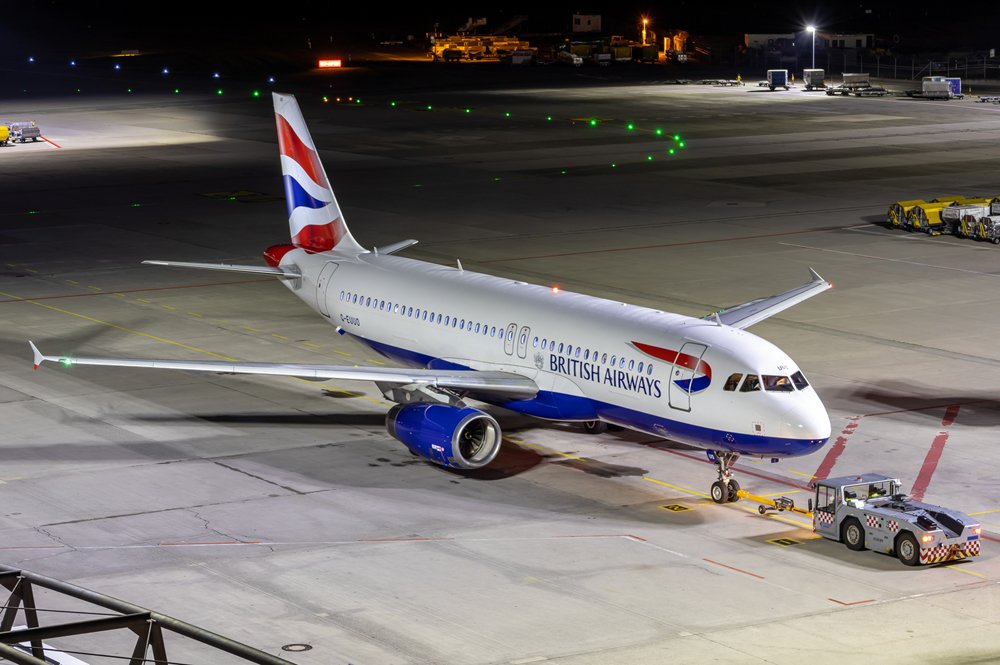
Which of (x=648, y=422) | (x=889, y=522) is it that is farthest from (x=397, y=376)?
(x=889, y=522)

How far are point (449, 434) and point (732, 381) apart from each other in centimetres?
632

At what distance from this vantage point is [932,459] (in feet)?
114

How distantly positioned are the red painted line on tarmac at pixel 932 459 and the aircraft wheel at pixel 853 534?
3396mm

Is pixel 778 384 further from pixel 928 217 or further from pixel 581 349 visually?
pixel 928 217

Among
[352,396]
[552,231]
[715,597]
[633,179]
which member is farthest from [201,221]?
[715,597]

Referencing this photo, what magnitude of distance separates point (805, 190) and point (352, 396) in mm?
44421

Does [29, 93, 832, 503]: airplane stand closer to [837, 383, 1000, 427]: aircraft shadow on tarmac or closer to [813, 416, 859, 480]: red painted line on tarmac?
[813, 416, 859, 480]: red painted line on tarmac

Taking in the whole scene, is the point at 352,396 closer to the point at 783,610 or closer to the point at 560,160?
the point at 783,610

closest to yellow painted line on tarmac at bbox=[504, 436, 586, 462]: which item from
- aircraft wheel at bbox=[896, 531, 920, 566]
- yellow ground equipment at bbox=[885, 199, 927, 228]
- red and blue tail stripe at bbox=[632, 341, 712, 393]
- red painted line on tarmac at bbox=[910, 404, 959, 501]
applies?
red and blue tail stripe at bbox=[632, 341, 712, 393]

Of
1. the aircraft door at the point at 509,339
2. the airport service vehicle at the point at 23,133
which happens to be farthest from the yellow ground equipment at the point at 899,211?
the airport service vehicle at the point at 23,133

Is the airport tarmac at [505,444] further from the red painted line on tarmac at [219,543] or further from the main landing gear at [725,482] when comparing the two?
the main landing gear at [725,482]

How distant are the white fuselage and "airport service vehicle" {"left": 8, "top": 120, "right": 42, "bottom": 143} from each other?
6956 cm

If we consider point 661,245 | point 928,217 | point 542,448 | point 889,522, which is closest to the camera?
point 889,522

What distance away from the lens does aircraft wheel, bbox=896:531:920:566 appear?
27.8 metres
